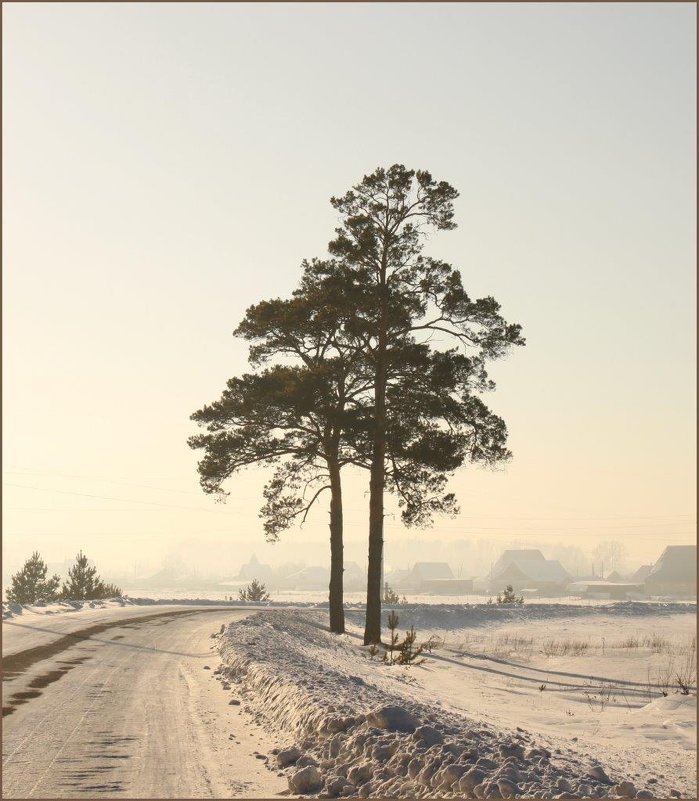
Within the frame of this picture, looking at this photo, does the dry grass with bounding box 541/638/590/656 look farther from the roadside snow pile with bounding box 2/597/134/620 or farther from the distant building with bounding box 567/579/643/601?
the distant building with bounding box 567/579/643/601

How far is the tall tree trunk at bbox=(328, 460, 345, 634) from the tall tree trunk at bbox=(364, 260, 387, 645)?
2.28m

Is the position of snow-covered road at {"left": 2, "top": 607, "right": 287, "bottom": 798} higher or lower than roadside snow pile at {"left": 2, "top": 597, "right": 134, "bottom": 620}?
higher

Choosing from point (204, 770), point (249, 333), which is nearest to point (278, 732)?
point (204, 770)

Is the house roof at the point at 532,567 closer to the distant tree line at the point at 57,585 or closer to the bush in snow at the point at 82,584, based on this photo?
the distant tree line at the point at 57,585

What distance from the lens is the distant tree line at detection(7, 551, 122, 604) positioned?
5084 cm

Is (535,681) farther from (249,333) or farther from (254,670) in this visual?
(249,333)

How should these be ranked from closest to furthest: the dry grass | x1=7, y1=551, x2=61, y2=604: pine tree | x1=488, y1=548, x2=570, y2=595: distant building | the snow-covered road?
the snow-covered road < the dry grass < x1=7, y1=551, x2=61, y2=604: pine tree < x1=488, y1=548, x2=570, y2=595: distant building

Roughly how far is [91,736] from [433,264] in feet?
65.9

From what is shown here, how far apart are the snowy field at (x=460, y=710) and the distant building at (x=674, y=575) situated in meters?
101

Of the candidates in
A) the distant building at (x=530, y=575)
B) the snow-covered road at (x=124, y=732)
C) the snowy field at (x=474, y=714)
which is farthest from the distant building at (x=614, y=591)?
the snow-covered road at (x=124, y=732)

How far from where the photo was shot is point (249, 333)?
95.4ft

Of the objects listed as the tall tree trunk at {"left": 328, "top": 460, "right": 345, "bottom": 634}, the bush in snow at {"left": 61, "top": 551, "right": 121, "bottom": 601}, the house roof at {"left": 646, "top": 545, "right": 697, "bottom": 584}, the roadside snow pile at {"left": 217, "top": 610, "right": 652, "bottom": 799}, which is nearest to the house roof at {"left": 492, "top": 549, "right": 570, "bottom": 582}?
the house roof at {"left": 646, "top": 545, "right": 697, "bottom": 584}

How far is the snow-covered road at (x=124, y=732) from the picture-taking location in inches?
→ 293

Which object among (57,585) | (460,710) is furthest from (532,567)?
(460,710)
